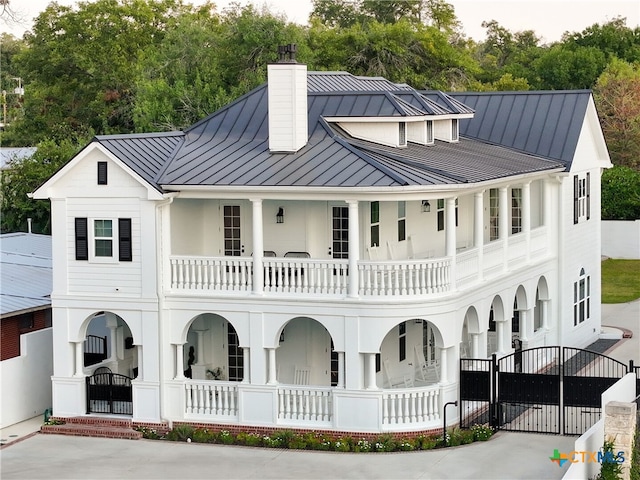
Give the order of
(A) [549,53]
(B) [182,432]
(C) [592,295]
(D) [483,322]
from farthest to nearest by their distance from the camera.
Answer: (A) [549,53]
(C) [592,295]
(D) [483,322]
(B) [182,432]

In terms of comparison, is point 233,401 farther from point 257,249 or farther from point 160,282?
point 257,249

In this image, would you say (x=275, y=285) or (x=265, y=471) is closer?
(x=265, y=471)

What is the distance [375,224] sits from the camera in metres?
30.7

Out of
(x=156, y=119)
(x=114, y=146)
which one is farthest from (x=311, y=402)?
(x=156, y=119)

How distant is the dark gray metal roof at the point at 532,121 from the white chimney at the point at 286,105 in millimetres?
9474

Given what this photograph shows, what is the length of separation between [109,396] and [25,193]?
2591 cm

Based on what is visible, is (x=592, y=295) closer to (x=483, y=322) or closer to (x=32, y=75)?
(x=483, y=322)

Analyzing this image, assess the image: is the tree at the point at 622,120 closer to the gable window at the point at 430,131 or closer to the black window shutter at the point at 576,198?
the black window shutter at the point at 576,198

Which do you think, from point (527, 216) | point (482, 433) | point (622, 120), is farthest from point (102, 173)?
point (622, 120)

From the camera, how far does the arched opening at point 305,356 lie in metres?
30.4

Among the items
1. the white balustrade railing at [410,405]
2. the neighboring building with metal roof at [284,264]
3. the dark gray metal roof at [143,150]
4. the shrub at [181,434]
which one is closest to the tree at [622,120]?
the neighboring building with metal roof at [284,264]

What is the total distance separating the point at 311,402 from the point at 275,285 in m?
2.52

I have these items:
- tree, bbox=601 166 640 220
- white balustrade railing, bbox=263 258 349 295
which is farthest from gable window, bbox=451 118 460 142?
tree, bbox=601 166 640 220

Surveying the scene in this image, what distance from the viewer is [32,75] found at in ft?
245
